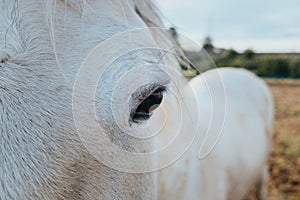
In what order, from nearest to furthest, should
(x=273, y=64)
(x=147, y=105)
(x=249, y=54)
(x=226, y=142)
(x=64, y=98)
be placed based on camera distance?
(x=64, y=98), (x=147, y=105), (x=226, y=142), (x=273, y=64), (x=249, y=54)

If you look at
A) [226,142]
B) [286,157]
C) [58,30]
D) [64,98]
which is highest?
[286,157]

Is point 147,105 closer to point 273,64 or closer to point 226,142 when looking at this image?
point 226,142

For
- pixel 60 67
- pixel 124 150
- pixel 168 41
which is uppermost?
pixel 168 41

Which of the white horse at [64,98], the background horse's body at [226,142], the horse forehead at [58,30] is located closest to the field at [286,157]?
the background horse's body at [226,142]

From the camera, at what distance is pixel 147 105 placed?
33.4 inches

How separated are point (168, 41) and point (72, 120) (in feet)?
2.16

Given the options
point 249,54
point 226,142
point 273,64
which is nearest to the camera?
point 226,142

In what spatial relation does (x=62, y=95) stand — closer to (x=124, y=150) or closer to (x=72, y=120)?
(x=72, y=120)

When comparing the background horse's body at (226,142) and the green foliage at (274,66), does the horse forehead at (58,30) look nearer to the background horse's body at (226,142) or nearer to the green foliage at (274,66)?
the background horse's body at (226,142)

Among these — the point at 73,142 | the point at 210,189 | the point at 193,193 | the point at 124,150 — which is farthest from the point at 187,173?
the point at 73,142

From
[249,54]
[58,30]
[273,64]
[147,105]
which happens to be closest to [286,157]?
[147,105]

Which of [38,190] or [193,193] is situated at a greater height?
[193,193]

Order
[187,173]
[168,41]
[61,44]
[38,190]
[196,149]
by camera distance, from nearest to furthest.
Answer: [38,190]
[61,44]
[168,41]
[187,173]
[196,149]

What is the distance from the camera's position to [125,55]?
32.6 inches
